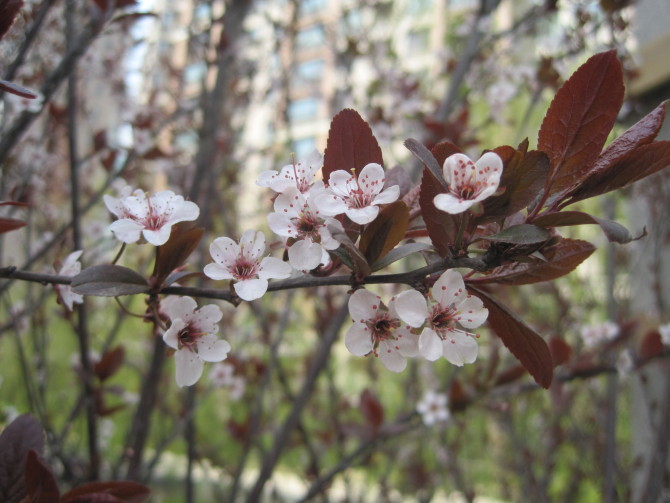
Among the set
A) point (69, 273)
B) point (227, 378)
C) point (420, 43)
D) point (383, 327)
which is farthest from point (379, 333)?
point (420, 43)

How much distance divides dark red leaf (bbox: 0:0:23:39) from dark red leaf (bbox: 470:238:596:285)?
0.70 m

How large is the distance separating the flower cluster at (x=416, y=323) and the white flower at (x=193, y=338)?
0.17 meters

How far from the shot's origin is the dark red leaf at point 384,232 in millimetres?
640

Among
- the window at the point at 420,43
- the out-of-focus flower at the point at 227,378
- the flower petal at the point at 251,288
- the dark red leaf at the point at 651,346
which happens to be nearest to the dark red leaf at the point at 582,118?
the flower petal at the point at 251,288

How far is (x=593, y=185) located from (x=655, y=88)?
196 centimetres

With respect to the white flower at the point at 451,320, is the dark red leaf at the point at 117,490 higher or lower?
lower

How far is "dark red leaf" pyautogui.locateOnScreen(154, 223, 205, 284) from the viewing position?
67cm

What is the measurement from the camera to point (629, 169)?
0.60m

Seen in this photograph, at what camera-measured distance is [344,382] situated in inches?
225

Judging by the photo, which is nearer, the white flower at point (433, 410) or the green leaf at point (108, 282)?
the green leaf at point (108, 282)

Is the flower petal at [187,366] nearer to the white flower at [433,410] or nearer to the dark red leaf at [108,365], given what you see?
the dark red leaf at [108,365]

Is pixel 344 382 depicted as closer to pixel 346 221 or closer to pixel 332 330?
pixel 332 330

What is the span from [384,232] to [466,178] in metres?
0.11

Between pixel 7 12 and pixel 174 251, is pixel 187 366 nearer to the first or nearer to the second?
pixel 174 251
